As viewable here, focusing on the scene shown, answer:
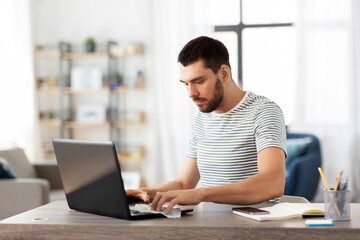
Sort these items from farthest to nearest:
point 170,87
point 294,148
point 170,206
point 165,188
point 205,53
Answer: point 170,87
point 294,148
point 165,188
point 205,53
point 170,206

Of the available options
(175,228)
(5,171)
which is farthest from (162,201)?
(5,171)

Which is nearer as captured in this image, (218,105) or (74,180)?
(74,180)

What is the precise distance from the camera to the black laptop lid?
176cm

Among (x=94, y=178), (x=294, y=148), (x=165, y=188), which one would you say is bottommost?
(x=294, y=148)

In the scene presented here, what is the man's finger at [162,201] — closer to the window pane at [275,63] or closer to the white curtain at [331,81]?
the white curtain at [331,81]

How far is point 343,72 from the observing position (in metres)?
6.30

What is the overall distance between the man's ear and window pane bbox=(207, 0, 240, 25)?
4.35 m

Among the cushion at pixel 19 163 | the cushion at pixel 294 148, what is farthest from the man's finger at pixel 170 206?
the cushion at pixel 294 148

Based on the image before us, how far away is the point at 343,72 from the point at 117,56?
241 centimetres

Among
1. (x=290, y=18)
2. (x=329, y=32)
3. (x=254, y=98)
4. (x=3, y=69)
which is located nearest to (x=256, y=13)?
(x=290, y=18)

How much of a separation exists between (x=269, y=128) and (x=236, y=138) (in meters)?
0.18

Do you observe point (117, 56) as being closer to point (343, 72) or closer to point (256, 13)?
point (256, 13)

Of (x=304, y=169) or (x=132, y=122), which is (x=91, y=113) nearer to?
(x=132, y=122)

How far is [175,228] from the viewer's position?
5.51 ft
